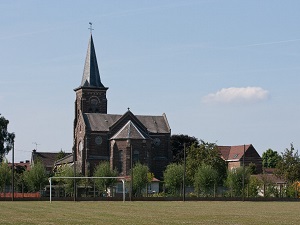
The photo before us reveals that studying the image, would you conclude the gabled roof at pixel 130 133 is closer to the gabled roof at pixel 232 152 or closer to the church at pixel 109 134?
the church at pixel 109 134

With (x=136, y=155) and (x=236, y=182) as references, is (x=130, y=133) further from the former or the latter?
(x=236, y=182)

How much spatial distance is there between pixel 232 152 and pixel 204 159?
44877mm

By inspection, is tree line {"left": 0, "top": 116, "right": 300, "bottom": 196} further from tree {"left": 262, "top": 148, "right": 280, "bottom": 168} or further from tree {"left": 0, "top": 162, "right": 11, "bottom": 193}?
tree {"left": 262, "top": 148, "right": 280, "bottom": 168}

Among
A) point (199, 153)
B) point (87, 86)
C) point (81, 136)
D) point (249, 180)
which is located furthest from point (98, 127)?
point (249, 180)

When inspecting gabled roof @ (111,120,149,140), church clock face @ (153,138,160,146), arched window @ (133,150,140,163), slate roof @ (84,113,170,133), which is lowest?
arched window @ (133,150,140,163)

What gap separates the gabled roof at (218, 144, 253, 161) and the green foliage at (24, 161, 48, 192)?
59.9 m

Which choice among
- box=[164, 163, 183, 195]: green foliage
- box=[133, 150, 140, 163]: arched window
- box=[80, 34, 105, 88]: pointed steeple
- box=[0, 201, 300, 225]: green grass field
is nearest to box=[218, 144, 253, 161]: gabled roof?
box=[80, 34, 105, 88]: pointed steeple

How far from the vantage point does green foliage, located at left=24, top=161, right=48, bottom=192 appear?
349 ft

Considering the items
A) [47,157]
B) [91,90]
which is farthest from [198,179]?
[47,157]

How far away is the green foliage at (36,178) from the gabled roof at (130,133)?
2462 centimetres

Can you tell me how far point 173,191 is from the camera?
361 feet

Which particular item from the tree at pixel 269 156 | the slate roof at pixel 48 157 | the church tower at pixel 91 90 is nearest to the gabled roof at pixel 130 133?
the church tower at pixel 91 90

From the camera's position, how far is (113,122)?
442ft

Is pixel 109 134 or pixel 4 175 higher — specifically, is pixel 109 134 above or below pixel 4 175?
above
